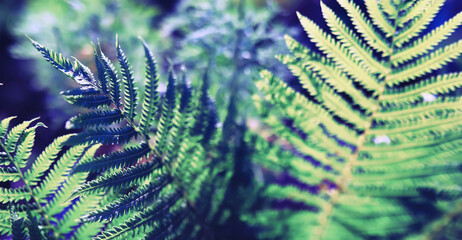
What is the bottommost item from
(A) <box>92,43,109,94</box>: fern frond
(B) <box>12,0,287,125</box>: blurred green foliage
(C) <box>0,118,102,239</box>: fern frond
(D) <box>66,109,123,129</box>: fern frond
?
(C) <box>0,118,102,239</box>: fern frond

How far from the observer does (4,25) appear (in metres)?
1.91

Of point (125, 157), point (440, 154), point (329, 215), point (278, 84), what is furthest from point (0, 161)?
point (440, 154)

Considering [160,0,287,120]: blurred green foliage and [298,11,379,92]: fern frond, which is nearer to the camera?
[298,11,379,92]: fern frond

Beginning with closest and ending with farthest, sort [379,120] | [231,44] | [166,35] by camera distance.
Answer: [379,120]
[231,44]
[166,35]

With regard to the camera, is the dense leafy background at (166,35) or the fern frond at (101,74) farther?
the dense leafy background at (166,35)

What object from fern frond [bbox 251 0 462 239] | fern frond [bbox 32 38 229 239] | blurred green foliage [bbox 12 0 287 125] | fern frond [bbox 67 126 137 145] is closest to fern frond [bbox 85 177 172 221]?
fern frond [bbox 32 38 229 239]

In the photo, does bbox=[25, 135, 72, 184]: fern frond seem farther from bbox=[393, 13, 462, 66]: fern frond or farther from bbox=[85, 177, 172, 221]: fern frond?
bbox=[393, 13, 462, 66]: fern frond

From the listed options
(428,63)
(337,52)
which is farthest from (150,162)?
(428,63)

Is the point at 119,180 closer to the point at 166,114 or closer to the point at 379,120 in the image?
the point at 166,114

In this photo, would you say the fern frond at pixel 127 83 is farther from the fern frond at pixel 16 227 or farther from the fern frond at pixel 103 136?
the fern frond at pixel 16 227

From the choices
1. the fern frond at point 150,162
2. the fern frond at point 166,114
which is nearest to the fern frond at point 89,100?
the fern frond at point 150,162

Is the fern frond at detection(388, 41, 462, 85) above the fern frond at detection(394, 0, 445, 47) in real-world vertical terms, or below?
below

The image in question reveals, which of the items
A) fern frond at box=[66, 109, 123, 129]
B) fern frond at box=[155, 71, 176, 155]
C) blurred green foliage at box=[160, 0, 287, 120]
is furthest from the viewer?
blurred green foliage at box=[160, 0, 287, 120]

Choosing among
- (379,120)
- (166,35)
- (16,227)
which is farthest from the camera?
(166,35)
